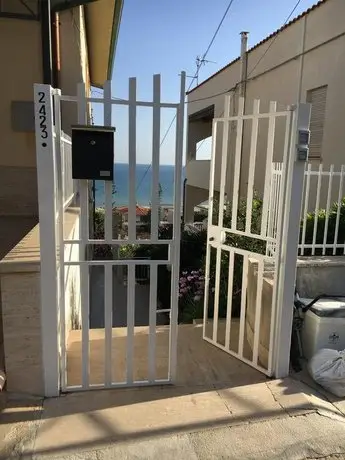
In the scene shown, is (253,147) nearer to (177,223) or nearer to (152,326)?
(177,223)

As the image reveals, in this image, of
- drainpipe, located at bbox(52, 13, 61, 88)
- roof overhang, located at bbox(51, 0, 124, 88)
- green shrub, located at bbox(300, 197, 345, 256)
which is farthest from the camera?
roof overhang, located at bbox(51, 0, 124, 88)

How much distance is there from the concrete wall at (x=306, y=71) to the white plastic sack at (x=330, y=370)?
4374 millimetres

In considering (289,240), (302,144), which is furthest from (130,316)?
(302,144)

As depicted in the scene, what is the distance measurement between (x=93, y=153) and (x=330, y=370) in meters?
2.34

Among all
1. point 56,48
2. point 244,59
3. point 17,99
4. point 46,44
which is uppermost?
point 244,59

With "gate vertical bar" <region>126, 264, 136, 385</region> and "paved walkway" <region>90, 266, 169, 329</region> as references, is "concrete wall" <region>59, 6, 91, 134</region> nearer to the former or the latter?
"gate vertical bar" <region>126, 264, 136, 385</region>

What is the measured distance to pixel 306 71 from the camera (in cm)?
808

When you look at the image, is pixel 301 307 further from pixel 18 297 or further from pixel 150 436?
pixel 18 297

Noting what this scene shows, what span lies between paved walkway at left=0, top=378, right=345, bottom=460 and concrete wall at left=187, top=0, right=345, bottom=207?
4857mm

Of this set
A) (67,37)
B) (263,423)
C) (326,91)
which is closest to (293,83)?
(326,91)

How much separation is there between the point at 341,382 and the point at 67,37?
222 inches

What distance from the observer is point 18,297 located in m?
2.47

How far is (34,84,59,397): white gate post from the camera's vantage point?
7.52 feet

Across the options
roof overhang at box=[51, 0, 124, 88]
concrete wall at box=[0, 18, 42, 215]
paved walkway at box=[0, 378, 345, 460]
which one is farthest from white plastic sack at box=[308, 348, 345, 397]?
roof overhang at box=[51, 0, 124, 88]
